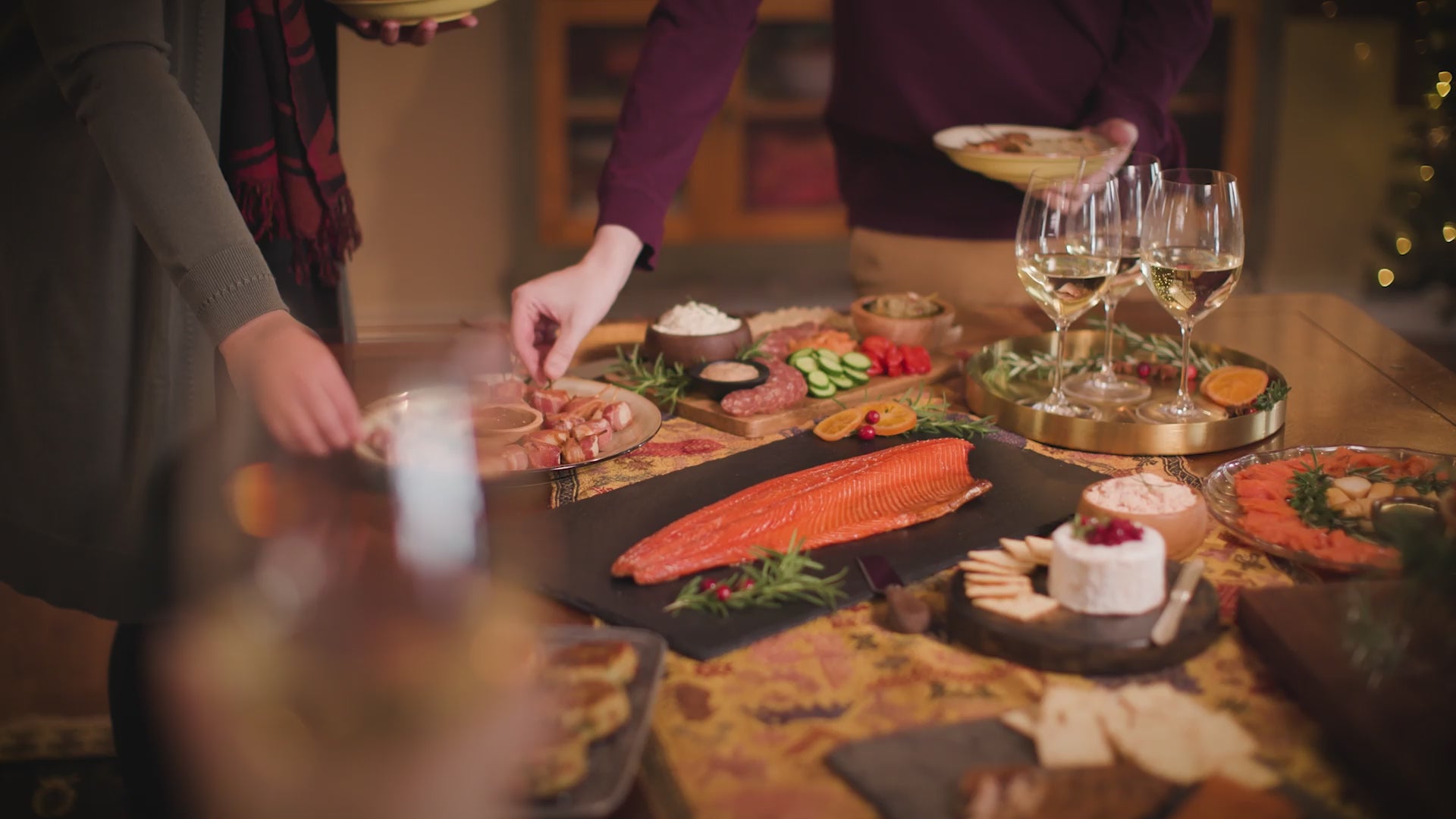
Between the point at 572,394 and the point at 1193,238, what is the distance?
989 mm

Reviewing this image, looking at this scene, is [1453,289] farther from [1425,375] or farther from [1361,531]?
[1361,531]

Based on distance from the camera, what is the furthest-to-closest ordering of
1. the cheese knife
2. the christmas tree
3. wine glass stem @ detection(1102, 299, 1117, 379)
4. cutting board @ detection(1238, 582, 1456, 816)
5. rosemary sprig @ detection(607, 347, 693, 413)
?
1. the christmas tree
2. rosemary sprig @ detection(607, 347, 693, 413)
3. wine glass stem @ detection(1102, 299, 1117, 379)
4. the cheese knife
5. cutting board @ detection(1238, 582, 1456, 816)

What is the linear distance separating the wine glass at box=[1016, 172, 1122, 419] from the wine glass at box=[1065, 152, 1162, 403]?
0.04 m

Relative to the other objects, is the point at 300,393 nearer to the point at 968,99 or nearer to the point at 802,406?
the point at 802,406

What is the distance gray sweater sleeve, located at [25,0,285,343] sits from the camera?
1.55 m

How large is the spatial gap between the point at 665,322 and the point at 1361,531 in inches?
47.5

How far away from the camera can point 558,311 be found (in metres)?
1.88

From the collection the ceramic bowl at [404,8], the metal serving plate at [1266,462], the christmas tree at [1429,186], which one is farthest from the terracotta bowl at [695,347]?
the christmas tree at [1429,186]

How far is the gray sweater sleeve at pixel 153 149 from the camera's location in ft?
5.08

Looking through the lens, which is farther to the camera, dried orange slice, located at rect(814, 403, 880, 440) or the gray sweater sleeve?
dried orange slice, located at rect(814, 403, 880, 440)

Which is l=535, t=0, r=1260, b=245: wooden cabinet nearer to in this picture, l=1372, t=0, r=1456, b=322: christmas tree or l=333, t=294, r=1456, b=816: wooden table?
l=1372, t=0, r=1456, b=322: christmas tree

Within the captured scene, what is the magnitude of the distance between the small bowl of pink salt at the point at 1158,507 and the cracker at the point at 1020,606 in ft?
0.64

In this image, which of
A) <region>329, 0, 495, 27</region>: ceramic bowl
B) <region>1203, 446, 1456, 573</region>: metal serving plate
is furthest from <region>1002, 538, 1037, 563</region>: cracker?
<region>329, 0, 495, 27</region>: ceramic bowl

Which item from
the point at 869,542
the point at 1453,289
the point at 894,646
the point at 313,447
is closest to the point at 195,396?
the point at 313,447
